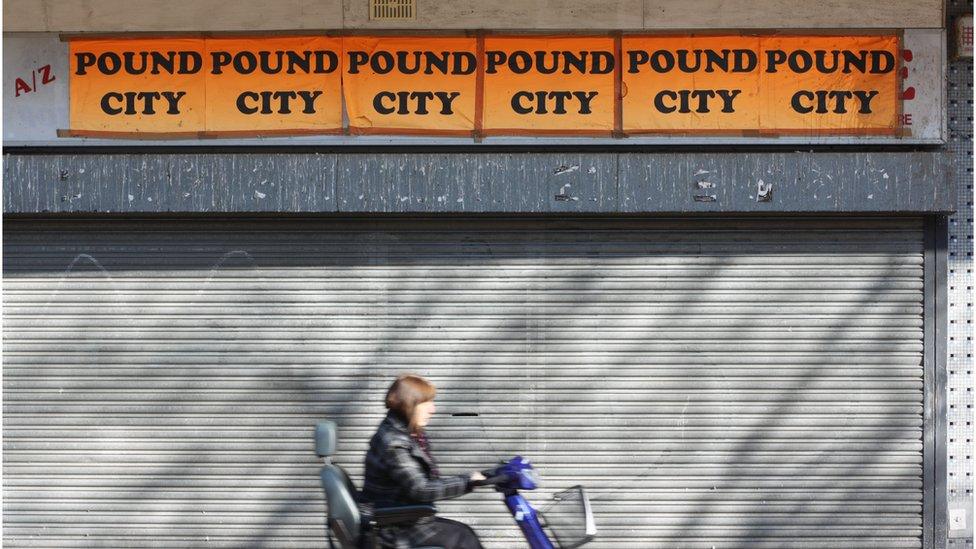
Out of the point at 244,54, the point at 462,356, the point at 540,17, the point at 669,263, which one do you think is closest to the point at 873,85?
the point at 669,263

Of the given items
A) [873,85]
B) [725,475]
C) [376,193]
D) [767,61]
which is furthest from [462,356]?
[873,85]

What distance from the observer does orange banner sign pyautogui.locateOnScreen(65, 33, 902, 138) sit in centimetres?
655

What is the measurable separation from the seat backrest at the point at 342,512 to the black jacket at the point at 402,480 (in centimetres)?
15

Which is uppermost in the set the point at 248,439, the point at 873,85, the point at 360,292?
the point at 873,85

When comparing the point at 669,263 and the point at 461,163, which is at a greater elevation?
the point at 461,163

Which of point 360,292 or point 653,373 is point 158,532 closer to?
point 360,292

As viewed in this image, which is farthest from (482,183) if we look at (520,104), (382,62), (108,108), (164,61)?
(108,108)

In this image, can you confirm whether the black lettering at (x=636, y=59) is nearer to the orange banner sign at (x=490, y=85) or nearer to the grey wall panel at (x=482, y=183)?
the orange banner sign at (x=490, y=85)

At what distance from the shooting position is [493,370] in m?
6.60

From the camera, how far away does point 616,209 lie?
648cm

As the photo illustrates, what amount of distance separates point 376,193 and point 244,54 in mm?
1266

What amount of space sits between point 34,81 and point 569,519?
4593 millimetres

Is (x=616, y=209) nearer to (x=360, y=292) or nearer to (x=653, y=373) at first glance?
(x=653, y=373)

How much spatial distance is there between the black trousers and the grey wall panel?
2375 millimetres
